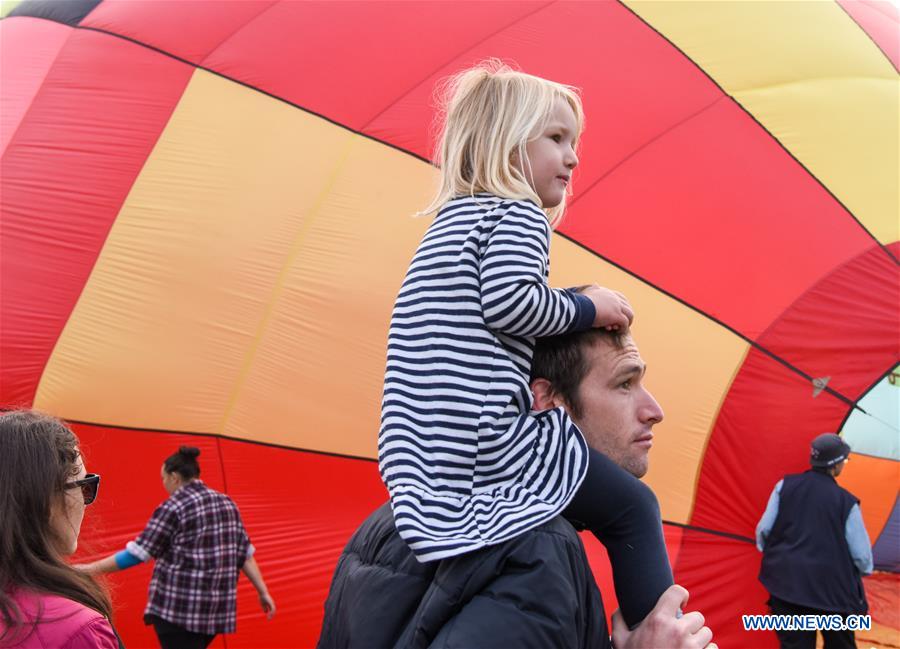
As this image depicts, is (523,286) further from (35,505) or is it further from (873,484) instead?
(873,484)

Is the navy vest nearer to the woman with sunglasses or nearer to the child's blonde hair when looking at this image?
the child's blonde hair

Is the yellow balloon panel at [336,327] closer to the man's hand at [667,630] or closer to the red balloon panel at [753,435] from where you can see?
the red balloon panel at [753,435]

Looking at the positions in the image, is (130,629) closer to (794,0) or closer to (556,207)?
(556,207)

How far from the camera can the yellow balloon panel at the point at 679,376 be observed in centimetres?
477

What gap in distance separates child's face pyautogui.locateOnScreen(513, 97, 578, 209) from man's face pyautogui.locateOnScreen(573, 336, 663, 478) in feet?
1.64

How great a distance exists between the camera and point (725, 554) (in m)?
4.81

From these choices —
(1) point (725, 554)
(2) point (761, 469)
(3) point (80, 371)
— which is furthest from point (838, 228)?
(3) point (80, 371)

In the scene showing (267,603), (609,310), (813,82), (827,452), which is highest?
(813,82)

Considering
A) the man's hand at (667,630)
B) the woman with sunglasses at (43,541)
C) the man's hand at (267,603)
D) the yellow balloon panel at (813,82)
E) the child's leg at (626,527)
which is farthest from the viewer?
the yellow balloon panel at (813,82)

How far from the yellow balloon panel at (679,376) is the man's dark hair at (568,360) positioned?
8.87 feet

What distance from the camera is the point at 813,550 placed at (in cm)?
496

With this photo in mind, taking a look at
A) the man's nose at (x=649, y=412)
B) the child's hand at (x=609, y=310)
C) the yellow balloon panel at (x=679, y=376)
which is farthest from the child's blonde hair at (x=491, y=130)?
the yellow balloon panel at (x=679, y=376)

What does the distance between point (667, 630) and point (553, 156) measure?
3.57ft

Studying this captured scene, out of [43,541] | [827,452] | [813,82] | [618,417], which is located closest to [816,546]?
[827,452]
